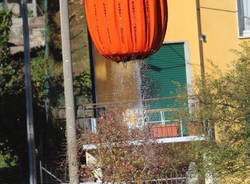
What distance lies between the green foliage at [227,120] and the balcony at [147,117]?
3.04 ft

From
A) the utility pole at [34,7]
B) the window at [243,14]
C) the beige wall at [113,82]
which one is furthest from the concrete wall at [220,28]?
the utility pole at [34,7]

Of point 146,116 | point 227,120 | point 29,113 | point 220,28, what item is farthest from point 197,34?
point 29,113

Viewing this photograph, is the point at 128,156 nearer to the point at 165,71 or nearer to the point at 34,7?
the point at 165,71

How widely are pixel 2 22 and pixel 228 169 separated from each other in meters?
8.00

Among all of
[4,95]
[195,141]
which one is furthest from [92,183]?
[4,95]

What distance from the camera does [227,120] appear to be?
13.6 meters

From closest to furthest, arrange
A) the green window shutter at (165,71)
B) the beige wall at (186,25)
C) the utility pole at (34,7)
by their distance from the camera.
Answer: the beige wall at (186,25), the green window shutter at (165,71), the utility pole at (34,7)

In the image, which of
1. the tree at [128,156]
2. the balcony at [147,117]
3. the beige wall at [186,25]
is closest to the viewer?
the tree at [128,156]

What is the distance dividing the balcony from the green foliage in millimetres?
927

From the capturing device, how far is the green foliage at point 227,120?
43.4 feet

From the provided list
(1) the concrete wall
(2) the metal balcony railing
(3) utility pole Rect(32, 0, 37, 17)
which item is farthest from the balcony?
(3) utility pole Rect(32, 0, 37, 17)

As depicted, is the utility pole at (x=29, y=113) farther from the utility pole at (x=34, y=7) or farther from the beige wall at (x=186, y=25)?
the utility pole at (x=34, y=7)

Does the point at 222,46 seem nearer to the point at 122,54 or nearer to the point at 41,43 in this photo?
the point at 41,43

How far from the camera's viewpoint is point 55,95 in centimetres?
1823
